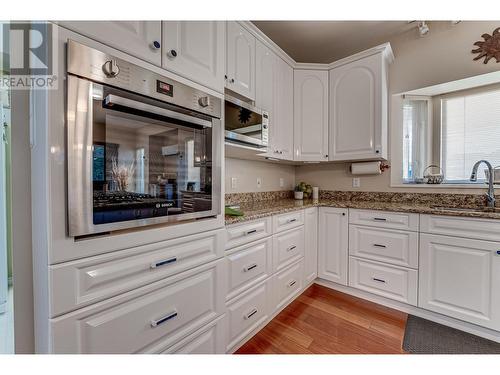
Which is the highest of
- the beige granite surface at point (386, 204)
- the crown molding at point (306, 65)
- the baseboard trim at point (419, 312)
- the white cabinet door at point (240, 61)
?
the crown molding at point (306, 65)

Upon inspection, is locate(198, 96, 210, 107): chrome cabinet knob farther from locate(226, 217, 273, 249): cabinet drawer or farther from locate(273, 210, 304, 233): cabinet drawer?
locate(273, 210, 304, 233): cabinet drawer

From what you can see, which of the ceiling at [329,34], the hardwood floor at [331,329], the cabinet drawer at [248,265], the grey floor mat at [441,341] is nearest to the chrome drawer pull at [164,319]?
the cabinet drawer at [248,265]

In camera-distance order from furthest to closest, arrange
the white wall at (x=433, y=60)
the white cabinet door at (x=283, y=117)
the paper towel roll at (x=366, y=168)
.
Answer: the paper towel roll at (x=366, y=168) < the white cabinet door at (x=283, y=117) < the white wall at (x=433, y=60)

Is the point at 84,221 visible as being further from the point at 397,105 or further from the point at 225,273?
the point at 397,105

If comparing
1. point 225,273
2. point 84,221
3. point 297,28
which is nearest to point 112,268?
point 84,221

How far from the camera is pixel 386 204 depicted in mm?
2111

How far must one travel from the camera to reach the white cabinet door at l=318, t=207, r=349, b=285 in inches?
83.5

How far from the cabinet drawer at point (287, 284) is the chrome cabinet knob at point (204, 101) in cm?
133

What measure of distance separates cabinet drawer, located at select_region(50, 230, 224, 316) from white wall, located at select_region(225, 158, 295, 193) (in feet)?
3.50

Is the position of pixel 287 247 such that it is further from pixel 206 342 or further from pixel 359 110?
pixel 359 110

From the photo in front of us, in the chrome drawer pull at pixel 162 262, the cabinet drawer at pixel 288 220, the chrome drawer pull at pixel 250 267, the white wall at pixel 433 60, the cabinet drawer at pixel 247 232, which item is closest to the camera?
the chrome drawer pull at pixel 162 262

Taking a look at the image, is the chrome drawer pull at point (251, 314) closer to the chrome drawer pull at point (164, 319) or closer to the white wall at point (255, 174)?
the chrome drawer pull at point (164, 319)

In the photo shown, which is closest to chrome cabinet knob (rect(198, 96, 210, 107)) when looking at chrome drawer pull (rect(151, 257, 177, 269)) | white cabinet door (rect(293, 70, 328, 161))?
chrome drawer pull (rect(151, 257, 177, 269))

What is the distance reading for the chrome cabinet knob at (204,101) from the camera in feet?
3.61
